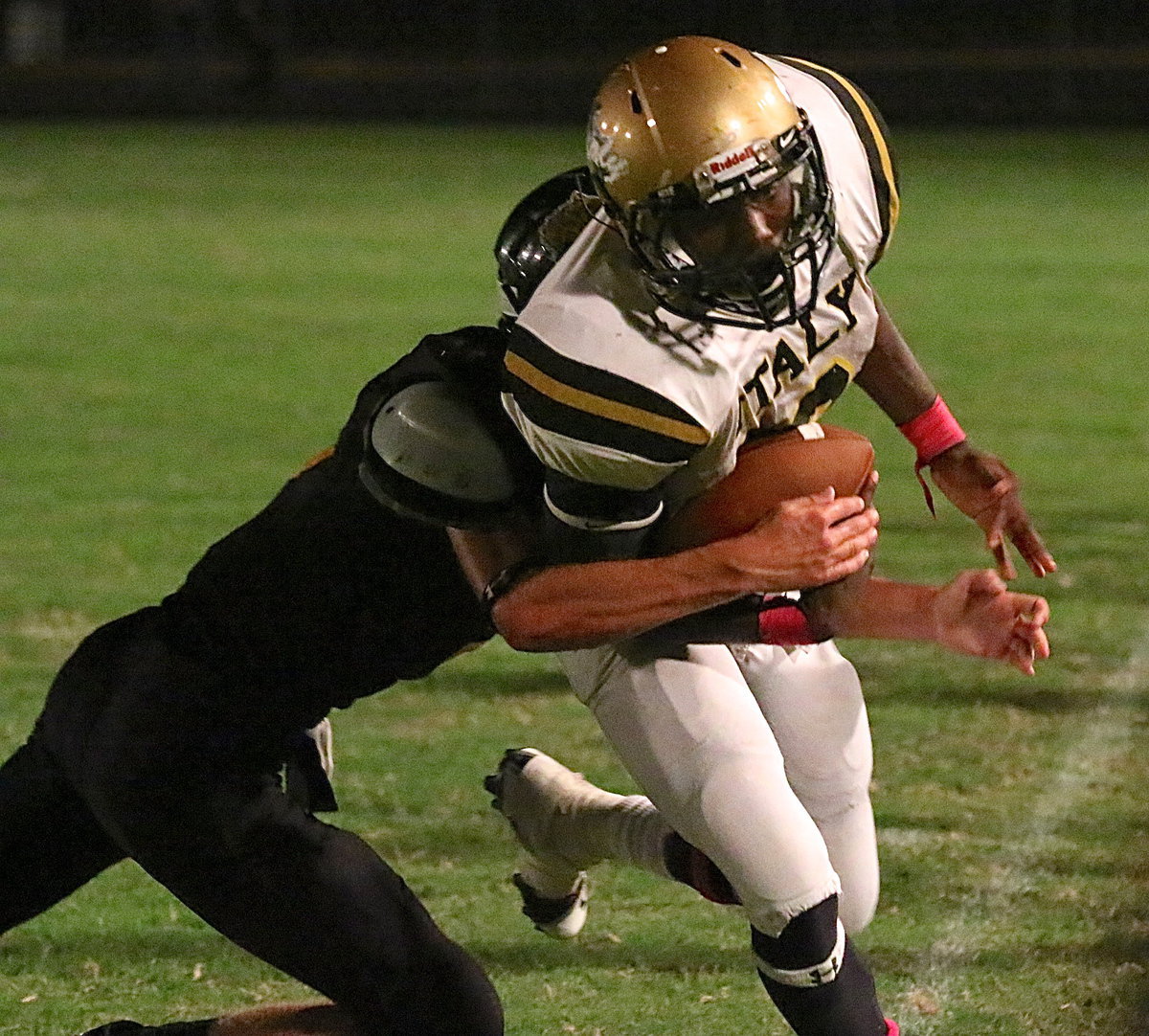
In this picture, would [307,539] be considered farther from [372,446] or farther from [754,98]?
[754,98]

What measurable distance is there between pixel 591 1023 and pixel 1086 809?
4.47 ft

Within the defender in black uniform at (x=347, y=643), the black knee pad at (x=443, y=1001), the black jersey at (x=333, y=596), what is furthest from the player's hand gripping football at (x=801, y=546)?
the black knee pad at (x=443, y=1001)

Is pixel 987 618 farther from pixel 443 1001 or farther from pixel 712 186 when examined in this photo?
pixel 443 1001

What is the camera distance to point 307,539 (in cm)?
269

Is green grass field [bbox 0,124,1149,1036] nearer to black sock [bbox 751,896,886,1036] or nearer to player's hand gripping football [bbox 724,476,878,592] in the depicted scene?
black sock [bbox 751,896,886,1036]

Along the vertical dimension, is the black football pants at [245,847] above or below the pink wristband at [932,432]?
below

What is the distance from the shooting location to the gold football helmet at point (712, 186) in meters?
2.57

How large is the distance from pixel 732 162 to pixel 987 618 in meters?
0.62

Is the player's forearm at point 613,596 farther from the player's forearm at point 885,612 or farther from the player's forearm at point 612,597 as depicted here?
the player's forearm at point 885,612

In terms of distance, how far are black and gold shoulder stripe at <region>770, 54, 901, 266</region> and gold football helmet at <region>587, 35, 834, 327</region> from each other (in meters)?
0.32

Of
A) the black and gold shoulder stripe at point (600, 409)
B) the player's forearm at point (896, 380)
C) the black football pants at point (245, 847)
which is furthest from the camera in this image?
the player's forearm at point (896, 380)

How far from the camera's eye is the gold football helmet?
101 inches

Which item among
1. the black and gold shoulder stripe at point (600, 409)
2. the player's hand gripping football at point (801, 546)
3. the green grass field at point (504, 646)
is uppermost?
the black and gold shoulder stripe at point (600, 409)

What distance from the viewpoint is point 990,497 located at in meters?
3.26
